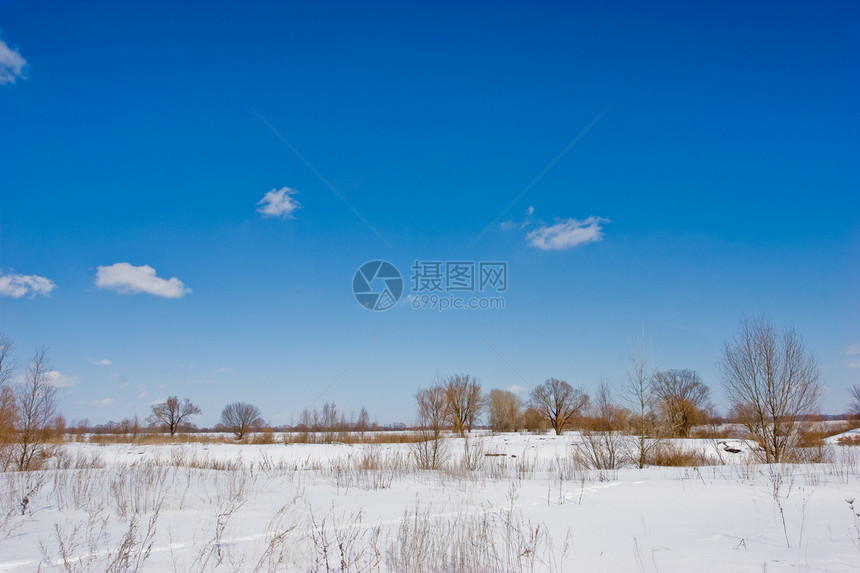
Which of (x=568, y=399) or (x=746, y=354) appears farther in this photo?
(x=568, y=399)

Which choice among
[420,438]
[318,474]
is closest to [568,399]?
[420,438]

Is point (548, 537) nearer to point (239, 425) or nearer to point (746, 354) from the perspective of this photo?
point (746, 354)

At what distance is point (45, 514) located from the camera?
7164mm

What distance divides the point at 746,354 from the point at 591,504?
624 inches

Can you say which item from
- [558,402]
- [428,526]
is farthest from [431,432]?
[558,402]

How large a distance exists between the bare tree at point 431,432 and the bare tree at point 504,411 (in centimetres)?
5060

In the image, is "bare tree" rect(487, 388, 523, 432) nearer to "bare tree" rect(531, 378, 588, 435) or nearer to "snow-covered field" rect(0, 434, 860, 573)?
"bare tree" rect(531, 378, 588, 435)

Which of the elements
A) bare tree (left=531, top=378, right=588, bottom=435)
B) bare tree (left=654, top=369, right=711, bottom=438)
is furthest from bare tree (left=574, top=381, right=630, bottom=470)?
bare tree (left=531, top=378, right=588, bottom=435)

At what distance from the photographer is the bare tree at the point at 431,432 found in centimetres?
1728

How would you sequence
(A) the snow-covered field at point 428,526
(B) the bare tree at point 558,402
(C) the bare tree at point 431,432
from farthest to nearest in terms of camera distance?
(B) the bare tree at point 558,402 → (C) the bare tree at point 431,432 → (A) the snow-covered field at point 428,526

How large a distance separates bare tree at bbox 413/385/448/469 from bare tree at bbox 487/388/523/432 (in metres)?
50.6

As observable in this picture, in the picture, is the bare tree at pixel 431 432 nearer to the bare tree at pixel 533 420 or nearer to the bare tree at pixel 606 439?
the bare tree at pixel 606 439

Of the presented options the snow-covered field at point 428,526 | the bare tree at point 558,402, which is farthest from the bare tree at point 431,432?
the bare tree at point 558,402

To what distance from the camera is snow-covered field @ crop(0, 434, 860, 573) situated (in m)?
4.89
